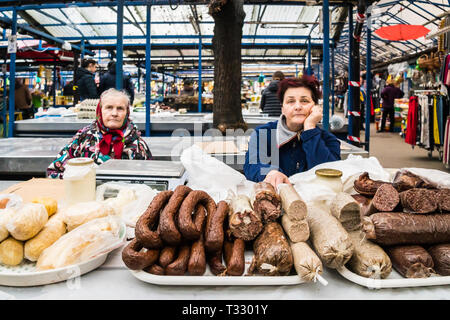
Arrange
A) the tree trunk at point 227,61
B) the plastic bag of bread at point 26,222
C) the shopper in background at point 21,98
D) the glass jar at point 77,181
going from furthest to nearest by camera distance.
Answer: the shopper in background at point 21,98
the tree trunk at point 227,61
the glass jar at point 77,181
the plastic bag of bread at point 26,222

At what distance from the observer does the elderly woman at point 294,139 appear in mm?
2461

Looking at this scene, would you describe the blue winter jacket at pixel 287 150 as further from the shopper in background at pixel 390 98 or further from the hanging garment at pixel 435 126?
the shopper in background at pixel 390 98

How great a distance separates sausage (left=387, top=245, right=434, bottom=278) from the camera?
982 mm

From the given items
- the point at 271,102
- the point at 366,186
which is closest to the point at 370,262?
the point at 366,186

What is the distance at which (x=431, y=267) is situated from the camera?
1.01 metres

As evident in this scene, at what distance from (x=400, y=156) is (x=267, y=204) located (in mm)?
9093

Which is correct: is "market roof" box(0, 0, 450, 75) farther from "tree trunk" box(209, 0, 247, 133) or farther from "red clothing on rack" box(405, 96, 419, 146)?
"red clothing on rack" box(405, 96, 419, 146)

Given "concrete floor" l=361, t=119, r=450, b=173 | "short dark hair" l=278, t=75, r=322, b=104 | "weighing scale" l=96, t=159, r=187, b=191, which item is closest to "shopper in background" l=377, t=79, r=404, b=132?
"concrete floor" l=361, t=119, r=450, b=173

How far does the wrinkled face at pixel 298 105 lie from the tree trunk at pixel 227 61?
1928 mm

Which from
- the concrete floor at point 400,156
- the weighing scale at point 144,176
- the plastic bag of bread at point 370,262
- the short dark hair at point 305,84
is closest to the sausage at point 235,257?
the plastic bag of bread at point 370,262

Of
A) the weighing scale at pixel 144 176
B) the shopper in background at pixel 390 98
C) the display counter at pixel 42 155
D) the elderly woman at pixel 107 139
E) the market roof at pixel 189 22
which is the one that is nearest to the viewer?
the weighing scale at pixel 144 176

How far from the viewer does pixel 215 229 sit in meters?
1.06
